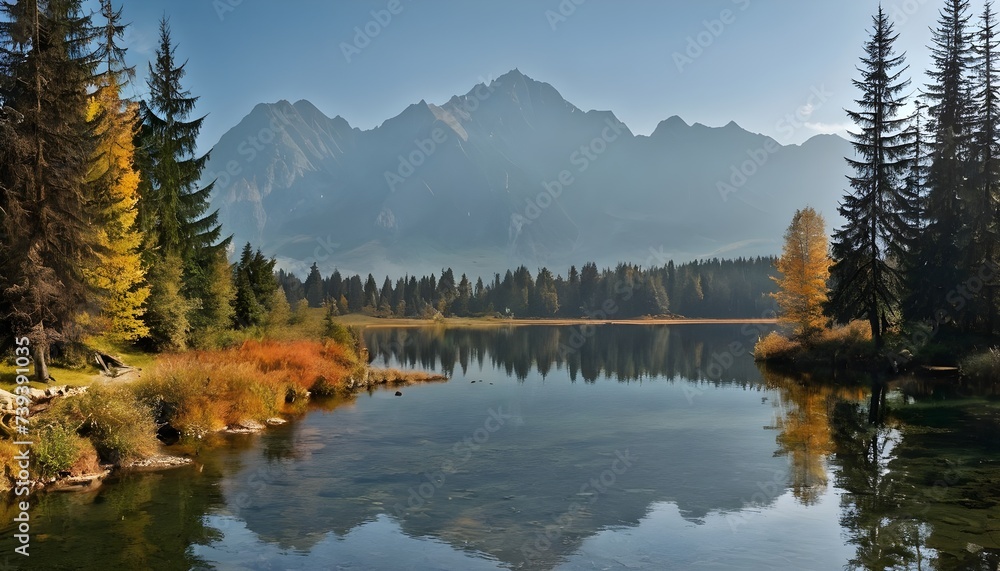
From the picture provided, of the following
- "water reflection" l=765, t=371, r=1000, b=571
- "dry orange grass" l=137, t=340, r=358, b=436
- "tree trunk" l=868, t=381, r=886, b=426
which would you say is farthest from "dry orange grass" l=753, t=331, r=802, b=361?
"dry orange grass" l=137, t=340, r=358, b=436

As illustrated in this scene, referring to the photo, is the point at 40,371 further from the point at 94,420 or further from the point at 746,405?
the point at 746,405

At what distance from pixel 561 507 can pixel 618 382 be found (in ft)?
109

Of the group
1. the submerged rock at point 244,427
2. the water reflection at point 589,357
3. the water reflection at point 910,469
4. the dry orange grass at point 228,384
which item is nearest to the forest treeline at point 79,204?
the dry orange grass at point 228,384

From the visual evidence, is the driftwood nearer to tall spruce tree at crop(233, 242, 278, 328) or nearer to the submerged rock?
the submerged rock

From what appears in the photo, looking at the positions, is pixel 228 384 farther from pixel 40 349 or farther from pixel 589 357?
pixel 589 357

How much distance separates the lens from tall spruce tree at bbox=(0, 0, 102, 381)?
85.7 ft

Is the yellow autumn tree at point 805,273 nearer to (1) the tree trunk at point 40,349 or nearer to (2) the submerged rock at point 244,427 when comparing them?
(2) the submerged rock at point 244,427

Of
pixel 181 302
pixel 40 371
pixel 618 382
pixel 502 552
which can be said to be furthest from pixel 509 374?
pixel 502 552

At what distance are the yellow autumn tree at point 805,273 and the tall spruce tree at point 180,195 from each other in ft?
166

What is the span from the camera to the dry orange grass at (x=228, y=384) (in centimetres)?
2920

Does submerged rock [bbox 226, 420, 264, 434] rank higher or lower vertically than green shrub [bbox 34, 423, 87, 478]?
lower

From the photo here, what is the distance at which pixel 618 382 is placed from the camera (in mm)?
51906

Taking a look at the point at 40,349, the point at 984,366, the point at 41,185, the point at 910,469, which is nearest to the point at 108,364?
the point at 40,349

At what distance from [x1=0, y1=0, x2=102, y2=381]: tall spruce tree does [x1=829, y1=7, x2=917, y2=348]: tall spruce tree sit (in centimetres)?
5221
